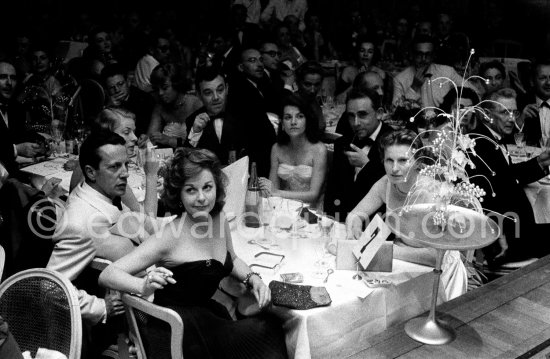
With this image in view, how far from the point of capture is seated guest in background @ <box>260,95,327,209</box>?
4094 mm

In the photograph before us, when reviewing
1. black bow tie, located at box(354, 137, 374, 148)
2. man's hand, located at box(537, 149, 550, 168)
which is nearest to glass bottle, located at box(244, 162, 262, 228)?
black bow tie, located at box(354, 137, 374, 148)

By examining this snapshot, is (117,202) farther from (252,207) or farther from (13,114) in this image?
(13,114)

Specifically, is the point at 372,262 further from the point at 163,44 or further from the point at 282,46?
the point at 282,46

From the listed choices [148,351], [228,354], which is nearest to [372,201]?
[228,354]

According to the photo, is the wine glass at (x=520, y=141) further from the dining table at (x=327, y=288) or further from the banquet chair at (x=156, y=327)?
the banquet chair at (x=156, y=327)

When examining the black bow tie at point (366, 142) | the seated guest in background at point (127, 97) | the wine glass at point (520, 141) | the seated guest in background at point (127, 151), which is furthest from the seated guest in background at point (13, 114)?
the wine glass at point (520, 141)

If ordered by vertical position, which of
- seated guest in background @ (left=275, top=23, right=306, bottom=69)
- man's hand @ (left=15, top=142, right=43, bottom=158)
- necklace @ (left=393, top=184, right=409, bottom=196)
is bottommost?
man's hand @ (left=15, top=142, right=43, bottom=158)

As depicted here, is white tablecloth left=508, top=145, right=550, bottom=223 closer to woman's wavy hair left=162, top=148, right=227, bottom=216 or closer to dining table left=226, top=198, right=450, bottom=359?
dining table left=226, top=198, right=450, bottom=359

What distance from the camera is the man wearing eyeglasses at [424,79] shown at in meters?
6.30

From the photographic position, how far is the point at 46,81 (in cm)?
574

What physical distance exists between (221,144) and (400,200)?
71.8 inches

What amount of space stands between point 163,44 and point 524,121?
14.1 feet

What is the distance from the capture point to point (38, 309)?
2.23 meters

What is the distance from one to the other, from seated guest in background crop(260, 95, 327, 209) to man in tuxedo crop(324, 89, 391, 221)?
10 cm
